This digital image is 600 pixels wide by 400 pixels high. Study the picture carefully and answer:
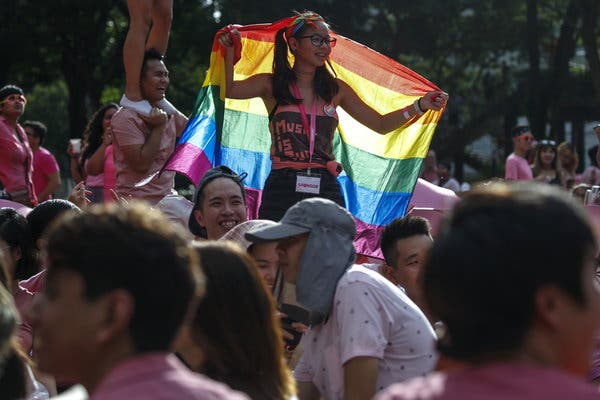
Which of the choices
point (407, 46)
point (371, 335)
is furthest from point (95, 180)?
point (407, 46)

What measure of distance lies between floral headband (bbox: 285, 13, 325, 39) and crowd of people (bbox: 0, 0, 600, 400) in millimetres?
586

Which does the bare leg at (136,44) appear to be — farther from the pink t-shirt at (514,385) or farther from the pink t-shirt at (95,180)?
the pink t-shirt at (514,385)

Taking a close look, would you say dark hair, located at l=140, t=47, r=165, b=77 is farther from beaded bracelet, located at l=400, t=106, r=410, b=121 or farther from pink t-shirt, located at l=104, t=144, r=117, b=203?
beaded bracelet, located at l=400, t=106, r=410, b=121

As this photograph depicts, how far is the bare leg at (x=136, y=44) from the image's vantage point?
24.1 feet

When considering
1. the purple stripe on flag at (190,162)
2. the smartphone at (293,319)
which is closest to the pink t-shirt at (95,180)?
the purple stripe on flag at (190,162)

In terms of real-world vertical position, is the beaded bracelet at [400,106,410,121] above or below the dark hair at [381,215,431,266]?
above

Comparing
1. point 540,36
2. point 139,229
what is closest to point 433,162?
point 139,229

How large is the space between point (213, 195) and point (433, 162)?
8854 millimetres

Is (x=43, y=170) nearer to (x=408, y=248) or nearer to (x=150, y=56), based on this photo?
(x=150, y=56)

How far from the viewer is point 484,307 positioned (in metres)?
2.27

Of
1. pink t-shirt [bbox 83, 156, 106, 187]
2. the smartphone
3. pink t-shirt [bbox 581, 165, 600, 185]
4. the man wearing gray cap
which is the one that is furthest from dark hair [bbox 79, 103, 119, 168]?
pink t-shirt [bbox 581, 165, 600, 185]

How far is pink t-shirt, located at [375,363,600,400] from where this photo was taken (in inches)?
88.5

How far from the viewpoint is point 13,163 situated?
396 inches

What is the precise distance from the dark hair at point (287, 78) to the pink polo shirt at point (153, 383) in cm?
471
